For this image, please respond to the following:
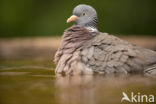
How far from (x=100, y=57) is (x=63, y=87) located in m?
0.73

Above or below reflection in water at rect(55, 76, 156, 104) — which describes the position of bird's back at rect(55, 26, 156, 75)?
above

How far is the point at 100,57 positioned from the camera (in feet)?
14.8

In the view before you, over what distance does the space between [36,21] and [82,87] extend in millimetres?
4296

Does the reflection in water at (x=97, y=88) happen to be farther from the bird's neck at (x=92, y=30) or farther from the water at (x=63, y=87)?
the bird's neck at (x=92, y=30)

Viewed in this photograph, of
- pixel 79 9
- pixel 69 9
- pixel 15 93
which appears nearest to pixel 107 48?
pixel 79 9

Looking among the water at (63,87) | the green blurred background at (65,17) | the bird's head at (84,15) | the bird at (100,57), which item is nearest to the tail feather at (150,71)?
the bird at (100,57)

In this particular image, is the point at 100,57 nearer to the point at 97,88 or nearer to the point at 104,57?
the point at 104,57

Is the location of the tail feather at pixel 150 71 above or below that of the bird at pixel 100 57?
below

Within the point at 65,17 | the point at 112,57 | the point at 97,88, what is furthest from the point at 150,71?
the point at 65,17

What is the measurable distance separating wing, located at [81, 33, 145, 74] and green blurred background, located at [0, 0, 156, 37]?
3.16 metres

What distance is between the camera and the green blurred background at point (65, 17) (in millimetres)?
7840

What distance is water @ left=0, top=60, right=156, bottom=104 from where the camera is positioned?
132 inches

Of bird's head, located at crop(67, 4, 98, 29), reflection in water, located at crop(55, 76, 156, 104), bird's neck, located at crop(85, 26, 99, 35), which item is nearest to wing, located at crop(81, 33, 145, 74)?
reflection in water, located at crop(55, 76, 156, 104)

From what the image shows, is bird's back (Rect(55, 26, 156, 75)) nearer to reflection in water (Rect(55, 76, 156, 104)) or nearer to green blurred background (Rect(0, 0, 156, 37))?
reflection in water (Rect(55, 76, 156, 104))
